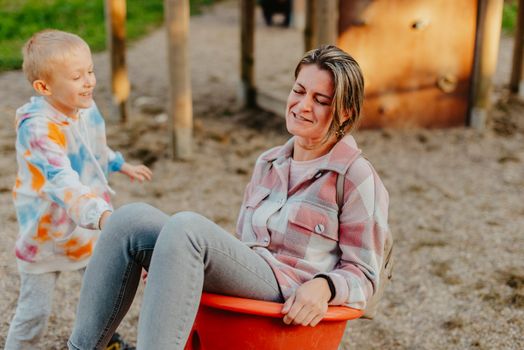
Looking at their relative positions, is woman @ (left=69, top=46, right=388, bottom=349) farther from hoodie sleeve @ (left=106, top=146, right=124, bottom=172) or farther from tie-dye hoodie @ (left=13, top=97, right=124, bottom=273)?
hoodie sleeve @ (left=106, top=146, right=124, bottom=172)

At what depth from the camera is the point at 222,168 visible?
4.14 metres

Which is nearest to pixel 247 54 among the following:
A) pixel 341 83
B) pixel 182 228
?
pixel 341 83

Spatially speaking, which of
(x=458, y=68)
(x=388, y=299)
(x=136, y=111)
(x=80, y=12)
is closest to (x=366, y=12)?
(x=458, y=68)

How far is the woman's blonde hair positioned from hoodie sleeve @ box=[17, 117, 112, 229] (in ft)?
1.99

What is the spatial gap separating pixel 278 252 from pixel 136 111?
12.1 ft

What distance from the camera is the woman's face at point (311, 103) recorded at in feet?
5.63

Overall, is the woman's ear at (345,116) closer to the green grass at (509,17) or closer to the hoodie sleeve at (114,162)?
the hoodie sleeve at (114,162)

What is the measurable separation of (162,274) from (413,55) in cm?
347

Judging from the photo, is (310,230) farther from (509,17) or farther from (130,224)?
(509,17)

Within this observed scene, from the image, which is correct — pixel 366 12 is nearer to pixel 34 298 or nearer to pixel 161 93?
pixel 161 93

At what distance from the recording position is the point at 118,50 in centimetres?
479

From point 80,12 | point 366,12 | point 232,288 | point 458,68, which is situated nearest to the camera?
point 232,288

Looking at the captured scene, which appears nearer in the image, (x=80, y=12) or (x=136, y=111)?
(x=136, y=111)

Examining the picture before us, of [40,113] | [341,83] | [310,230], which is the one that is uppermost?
[341,83]
